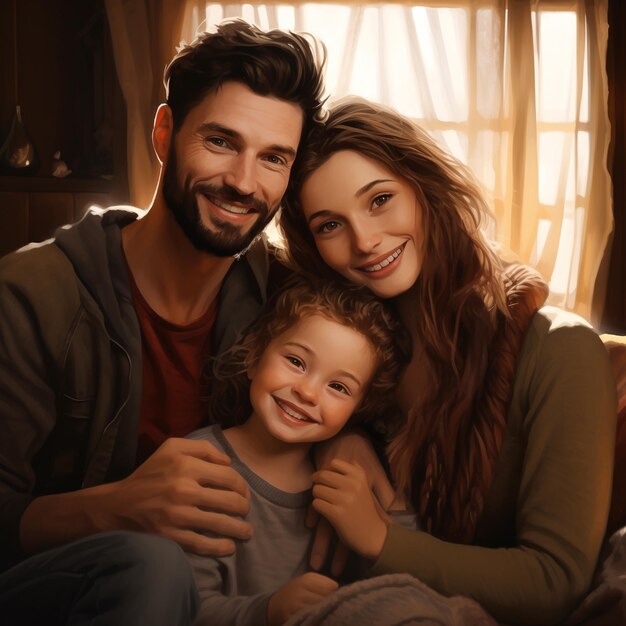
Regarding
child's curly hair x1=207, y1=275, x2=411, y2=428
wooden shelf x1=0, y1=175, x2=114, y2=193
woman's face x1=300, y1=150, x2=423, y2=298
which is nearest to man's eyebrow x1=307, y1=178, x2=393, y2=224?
woman's face x1=300, y1=150, x2=423, y2=298

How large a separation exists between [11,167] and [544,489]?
3.79 ft

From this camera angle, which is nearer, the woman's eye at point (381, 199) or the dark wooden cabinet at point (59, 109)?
the woman's eye at point (381, 199)

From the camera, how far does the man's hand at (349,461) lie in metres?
1.09

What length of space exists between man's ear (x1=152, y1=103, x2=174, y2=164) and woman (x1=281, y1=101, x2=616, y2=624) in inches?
8.0

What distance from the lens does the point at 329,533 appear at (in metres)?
1.09

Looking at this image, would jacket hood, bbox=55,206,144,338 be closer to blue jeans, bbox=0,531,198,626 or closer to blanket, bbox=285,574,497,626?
blue jeans, bbox=0,531,198,626

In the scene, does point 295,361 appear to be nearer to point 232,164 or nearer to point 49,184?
point 232,164

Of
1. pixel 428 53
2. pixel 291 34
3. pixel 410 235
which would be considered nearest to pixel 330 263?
pixel 410 235

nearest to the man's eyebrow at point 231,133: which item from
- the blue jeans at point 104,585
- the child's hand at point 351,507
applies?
the child's hand at point 351,507

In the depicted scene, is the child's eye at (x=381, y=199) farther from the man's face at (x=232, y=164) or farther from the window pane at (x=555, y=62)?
the window pane at (x=555, y=62)

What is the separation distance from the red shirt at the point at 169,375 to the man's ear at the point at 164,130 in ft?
0.69

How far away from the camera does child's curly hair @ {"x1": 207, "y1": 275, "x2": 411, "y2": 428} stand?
1137mm

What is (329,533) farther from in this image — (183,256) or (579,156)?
(579,156)

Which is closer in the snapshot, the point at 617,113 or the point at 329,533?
the point at 329,533
